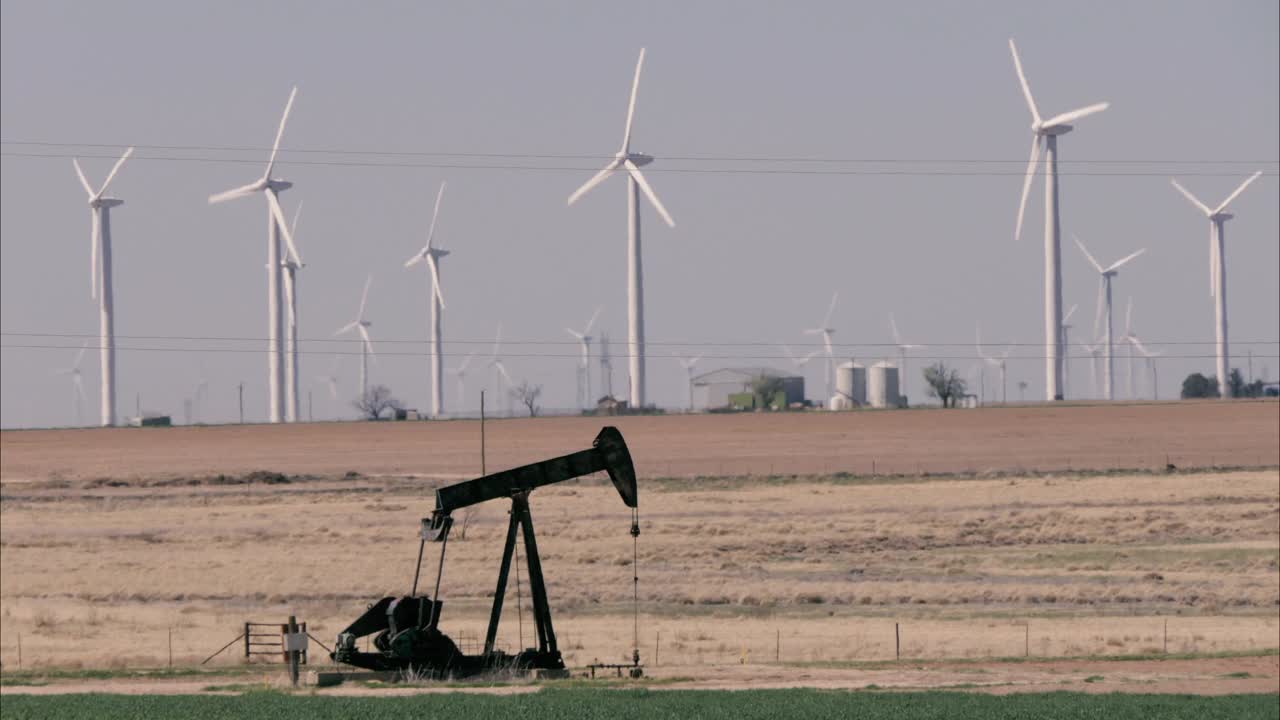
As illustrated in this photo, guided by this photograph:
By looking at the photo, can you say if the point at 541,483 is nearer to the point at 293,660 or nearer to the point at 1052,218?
the point at 293,660

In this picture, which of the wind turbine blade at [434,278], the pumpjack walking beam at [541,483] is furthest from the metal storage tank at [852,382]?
the pumpjack walking beam at [541,483]

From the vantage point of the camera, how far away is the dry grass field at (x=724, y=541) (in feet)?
160

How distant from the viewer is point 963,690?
123ft

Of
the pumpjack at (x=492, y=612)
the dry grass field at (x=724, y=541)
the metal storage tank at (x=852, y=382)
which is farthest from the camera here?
the metal storage tank at (x=852, y=382)

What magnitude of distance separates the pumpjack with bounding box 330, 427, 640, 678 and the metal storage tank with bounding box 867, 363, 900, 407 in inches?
5709

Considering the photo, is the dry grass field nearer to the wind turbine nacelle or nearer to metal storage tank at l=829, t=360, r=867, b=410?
the wind turbine nacelle

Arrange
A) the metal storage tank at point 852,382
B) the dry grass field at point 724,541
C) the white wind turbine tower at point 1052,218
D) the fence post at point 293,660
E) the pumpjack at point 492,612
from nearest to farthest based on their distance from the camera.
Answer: the pumpjack at point 492,612 < the fence post at point 293,660 < the dry grass field at point 724,541 < the white wind turbine tower at point 1052,218 < the metal storage tank at point 852,382

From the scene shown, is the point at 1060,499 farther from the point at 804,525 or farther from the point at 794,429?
the point at 794,429

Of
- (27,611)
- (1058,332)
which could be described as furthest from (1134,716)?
(1058,332)

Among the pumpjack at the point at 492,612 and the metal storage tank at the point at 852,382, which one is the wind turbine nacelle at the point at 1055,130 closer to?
the metal storage tank at the point at 852,382

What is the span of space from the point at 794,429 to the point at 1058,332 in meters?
24.9

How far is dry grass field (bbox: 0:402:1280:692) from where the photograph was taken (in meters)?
48.7

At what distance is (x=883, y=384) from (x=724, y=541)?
123 meters

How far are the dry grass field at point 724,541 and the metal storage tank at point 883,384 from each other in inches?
2886
